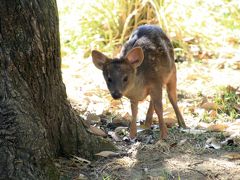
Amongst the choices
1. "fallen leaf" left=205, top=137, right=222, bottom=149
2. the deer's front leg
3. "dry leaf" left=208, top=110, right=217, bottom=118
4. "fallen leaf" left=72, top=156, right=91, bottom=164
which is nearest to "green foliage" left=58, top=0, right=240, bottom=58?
"dry leaf" left=208, top=110, right=217, bottom=118

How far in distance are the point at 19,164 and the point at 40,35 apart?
0.92m

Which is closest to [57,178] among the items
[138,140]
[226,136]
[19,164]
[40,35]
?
[19,164]

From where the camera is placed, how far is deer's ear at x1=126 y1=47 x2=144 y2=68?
5.12 m

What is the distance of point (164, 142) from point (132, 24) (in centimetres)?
448

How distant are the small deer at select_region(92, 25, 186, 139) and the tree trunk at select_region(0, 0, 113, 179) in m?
1.25

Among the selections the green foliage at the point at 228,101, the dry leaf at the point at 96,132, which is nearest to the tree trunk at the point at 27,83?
the dry leaf at the point at 96,132

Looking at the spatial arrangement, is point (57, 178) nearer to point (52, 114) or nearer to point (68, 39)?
point (52, 114)

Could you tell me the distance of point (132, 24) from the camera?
906 cm

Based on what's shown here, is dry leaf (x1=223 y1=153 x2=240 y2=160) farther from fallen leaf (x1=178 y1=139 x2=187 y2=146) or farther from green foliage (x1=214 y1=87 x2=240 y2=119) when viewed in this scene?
green foliage (x1=214 y1=87 x2=240 y2=119)

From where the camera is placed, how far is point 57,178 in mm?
3793

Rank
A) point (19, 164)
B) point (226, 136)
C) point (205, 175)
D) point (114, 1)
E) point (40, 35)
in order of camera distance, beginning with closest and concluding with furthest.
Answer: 1. point (19, 164)
2. point (40, 35)
3. point (205, 175)
4. point (226, 136)
5. point (114, 1)

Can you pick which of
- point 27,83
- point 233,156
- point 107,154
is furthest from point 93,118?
point 27,83

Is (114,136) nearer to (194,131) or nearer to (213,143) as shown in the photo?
(194,131)

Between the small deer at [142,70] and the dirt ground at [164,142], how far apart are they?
0.80 ft
